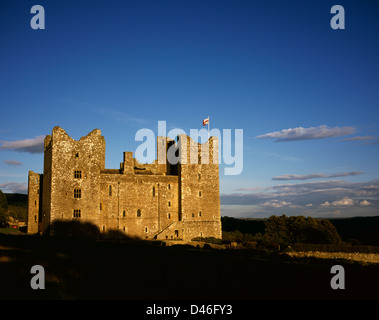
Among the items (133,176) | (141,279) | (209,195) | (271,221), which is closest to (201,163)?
(209,195)

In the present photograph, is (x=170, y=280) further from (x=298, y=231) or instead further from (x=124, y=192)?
(x=298, y=231)

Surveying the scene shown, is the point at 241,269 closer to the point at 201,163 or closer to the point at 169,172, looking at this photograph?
the point at 201,163

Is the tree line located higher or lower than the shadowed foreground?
lower

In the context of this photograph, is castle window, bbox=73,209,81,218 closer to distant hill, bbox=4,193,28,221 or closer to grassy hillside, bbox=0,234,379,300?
grassy hillside, bbox=0,234,379,300

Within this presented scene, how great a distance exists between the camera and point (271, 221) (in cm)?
8656

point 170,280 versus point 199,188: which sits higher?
point 199,188

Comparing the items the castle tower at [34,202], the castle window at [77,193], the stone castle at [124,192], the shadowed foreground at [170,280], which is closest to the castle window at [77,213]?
the stone castle at [124,192]

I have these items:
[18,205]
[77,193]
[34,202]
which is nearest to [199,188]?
[77,193]

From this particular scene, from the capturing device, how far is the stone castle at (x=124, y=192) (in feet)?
175

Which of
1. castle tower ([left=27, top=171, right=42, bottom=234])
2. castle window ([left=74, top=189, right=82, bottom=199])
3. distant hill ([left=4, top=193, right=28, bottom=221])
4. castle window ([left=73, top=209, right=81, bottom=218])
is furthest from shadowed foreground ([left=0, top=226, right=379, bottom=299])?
distant hill ([left=4, top=193, right=28, bottom=221])

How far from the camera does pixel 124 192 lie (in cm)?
5684

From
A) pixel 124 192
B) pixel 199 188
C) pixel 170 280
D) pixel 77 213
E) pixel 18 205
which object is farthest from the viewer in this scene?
pixel 18 205

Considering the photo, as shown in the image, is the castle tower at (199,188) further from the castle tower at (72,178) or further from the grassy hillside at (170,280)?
the grassy hillside at (170,280)

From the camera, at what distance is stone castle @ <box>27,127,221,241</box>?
53312 mm
